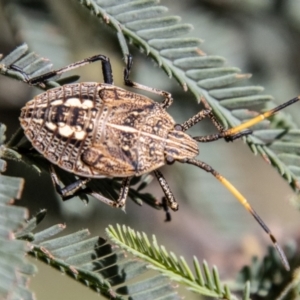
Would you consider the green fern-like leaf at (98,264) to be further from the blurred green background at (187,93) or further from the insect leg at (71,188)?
the blurred green background at (187,93)

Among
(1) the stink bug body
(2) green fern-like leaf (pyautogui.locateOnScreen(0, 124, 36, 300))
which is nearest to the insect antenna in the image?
(1) the stink bug body

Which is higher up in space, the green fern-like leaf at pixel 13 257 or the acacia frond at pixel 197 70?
the acacia frond at pixel 197 70

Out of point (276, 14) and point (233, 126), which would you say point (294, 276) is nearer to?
point (233, 126)

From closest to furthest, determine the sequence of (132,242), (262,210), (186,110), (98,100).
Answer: (132,242), (98,100), (186,110), (262,210)

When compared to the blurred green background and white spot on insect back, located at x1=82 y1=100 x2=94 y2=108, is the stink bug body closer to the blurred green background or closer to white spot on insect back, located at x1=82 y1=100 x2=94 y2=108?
white spot on insect back, located at x1=82 y1=100 x2=94 y2=108

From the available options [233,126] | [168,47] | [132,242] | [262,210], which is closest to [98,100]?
[168,47]

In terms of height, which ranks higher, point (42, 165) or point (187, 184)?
point (42, 165)

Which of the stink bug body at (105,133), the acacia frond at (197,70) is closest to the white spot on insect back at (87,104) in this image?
the stink bug body at (105,133)
